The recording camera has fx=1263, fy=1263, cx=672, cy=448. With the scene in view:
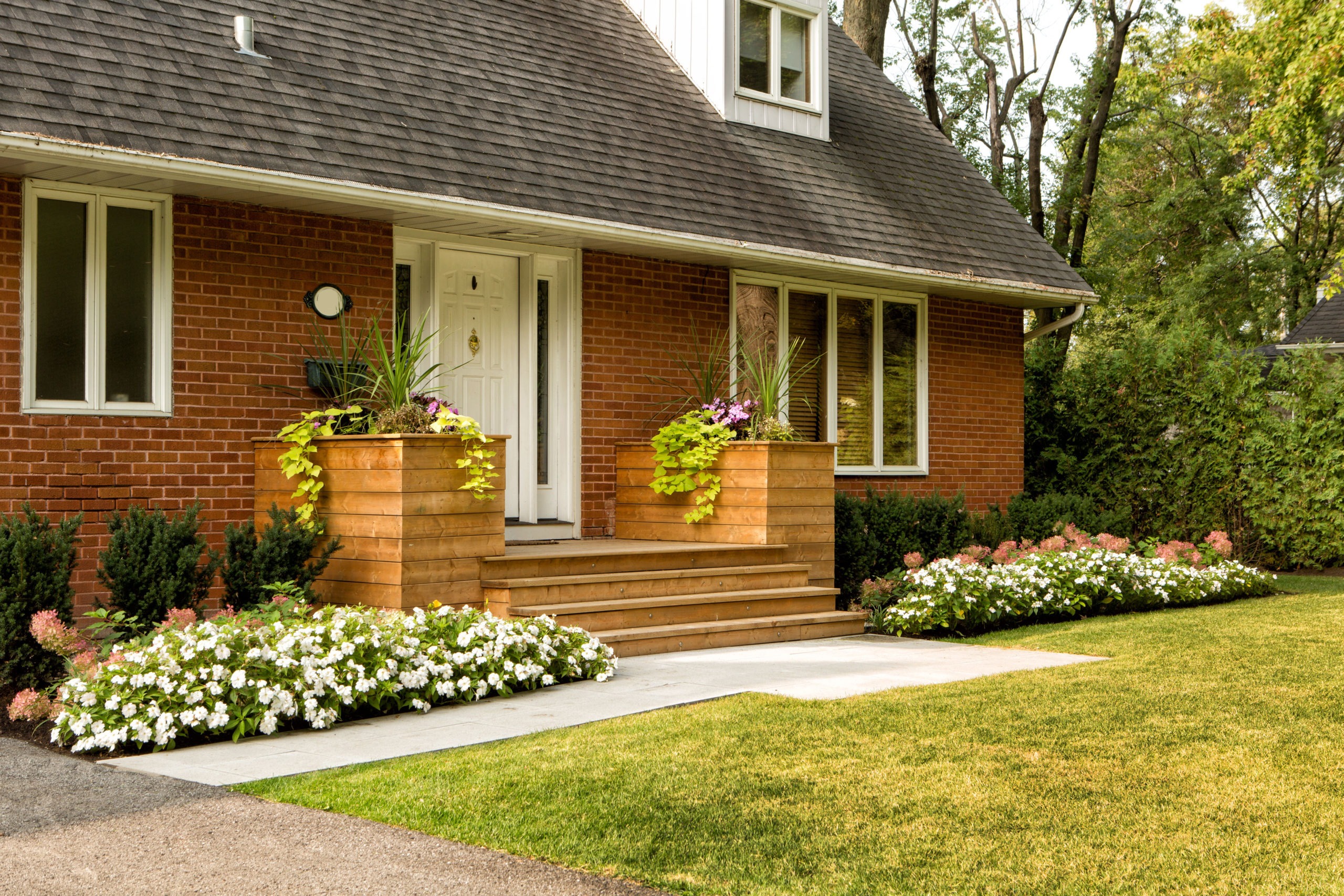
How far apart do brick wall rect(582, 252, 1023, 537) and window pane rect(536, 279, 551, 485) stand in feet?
0.95

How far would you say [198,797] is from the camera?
4535 mm

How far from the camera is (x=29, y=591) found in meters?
6.45

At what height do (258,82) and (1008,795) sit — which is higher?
(258,82)

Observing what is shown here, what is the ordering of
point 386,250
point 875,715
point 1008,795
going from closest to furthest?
1. point 1008,795
2. point 875,715
3. point 386,250

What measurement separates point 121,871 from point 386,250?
594 centimetres

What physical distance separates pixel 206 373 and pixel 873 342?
663cm

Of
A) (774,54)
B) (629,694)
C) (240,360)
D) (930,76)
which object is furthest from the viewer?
(930,76)

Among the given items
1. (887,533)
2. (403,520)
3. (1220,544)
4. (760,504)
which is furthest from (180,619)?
(1220,544)


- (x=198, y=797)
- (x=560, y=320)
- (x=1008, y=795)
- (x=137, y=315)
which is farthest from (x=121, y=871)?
(x=560, y=320)

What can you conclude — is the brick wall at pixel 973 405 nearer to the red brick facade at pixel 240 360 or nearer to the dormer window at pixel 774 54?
the dormer window at pixel 774 54

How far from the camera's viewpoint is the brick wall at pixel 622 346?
1023cm

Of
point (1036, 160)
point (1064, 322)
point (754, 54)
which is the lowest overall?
point (1064, 322)

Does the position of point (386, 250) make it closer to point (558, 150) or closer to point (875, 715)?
point (558, 150)

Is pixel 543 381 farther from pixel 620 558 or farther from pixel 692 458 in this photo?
pixel 620 558
